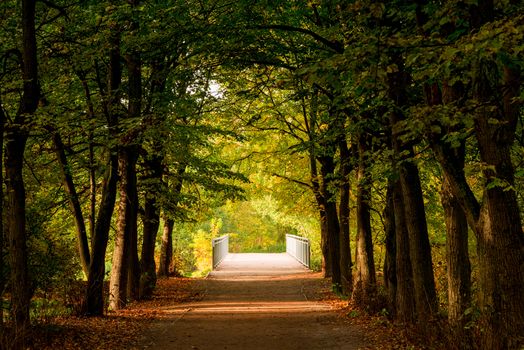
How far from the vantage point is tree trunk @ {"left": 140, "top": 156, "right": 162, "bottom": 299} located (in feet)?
54.0

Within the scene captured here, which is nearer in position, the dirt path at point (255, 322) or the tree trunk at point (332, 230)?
the dirt path at point (255, 322)

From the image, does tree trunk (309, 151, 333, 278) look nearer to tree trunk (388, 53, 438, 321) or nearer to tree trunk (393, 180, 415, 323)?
tree trunk (393, 180, 415, 323)

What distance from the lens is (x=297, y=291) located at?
19.1 metres

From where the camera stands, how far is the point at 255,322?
1245cm

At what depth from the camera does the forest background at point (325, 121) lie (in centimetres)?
640

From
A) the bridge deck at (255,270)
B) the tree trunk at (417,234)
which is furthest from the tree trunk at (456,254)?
the bridge deck at (255,270)

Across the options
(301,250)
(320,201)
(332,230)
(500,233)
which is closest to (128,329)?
(500,233)

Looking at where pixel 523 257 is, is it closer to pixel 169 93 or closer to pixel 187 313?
pixel 187 313

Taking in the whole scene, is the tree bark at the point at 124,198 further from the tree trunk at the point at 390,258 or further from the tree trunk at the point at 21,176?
the tree trunk at the point at 390,258

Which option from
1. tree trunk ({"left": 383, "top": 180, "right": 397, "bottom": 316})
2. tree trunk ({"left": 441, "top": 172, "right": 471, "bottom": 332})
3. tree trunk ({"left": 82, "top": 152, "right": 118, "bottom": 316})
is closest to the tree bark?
tree trunk ({"left": 82, "top": 152, "right": 118, "bottom": 316})

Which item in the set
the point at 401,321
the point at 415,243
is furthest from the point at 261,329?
the point at 415,243

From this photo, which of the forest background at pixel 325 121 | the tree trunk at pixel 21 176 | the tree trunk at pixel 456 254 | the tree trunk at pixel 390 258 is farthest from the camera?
the tree trunk at pixel 390 258

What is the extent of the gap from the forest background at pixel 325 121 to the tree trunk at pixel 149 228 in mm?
79

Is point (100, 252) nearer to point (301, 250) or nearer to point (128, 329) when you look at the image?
point (128, 329)
